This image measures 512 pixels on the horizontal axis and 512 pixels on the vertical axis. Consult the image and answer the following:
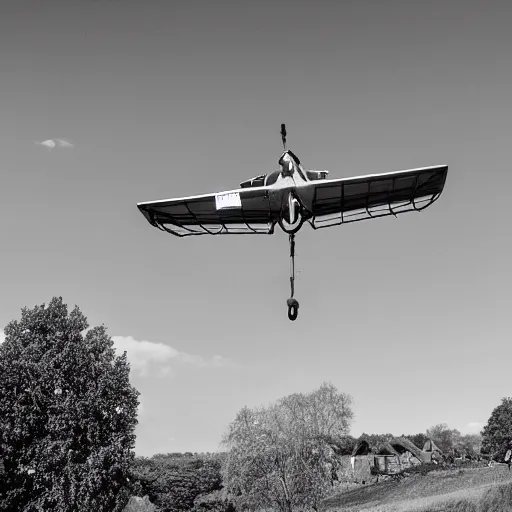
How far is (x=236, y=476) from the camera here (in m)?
41.9

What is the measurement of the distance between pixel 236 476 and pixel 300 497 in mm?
5398

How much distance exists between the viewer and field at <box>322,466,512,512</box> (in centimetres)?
3566

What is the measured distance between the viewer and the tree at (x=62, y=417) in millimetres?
27375

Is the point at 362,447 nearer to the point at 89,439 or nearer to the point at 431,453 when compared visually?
the point at 431,453

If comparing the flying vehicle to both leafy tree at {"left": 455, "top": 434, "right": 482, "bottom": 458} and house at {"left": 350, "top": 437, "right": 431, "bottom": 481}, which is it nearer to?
house at {"left": 350, "top": 437, "right": 431, "bottom": 481}

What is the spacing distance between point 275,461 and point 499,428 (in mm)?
37894

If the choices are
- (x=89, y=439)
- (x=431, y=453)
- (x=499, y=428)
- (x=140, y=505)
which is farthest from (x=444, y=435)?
(x=89, y=439)

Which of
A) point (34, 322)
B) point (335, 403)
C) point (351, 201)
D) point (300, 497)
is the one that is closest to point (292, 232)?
point (351, 201)

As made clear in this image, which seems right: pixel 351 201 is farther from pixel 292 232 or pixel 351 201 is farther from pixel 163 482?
pixel 163 482

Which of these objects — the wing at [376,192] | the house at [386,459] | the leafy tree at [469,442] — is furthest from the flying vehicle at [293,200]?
the leafy tree at [469,442]

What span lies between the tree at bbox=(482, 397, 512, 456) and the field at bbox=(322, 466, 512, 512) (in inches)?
341

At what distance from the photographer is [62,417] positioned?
91.8ft

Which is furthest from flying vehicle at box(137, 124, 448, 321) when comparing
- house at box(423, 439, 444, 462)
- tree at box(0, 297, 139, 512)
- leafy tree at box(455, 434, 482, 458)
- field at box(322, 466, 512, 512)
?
leafy tree at box(455, 434, 482, 458)

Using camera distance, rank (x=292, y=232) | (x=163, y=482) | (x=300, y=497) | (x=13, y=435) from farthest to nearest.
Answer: (x=163, y=482) < (x=300, y=497) < (x=13, y=435) < (x=292, y=232)
